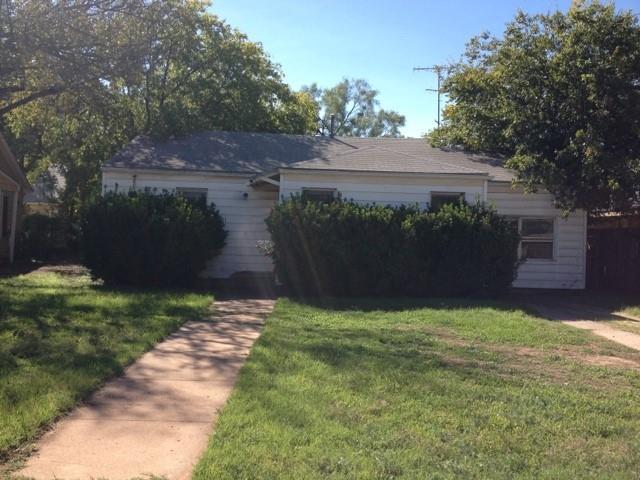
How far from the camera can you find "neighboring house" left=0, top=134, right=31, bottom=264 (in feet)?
67.3

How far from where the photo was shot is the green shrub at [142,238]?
14.1m

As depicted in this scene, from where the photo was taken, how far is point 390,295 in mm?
13938

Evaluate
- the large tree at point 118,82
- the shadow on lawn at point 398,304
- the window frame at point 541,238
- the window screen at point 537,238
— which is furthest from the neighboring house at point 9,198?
the window screen at point 537,238

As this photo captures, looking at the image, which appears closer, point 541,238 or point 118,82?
point 541,238

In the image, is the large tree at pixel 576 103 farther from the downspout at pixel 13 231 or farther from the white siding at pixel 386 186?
the downspout at pixel 13 231

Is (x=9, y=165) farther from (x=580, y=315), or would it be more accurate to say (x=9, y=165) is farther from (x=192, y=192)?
(x=580, y=315)

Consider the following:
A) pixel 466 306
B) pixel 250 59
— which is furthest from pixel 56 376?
pixel 250 59

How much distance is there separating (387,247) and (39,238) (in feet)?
45.3

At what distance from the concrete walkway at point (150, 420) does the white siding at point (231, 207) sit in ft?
26.6

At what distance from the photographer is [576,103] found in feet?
48.8

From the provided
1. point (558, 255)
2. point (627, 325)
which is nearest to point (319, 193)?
point (558, 255)

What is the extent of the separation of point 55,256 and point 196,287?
401 inches

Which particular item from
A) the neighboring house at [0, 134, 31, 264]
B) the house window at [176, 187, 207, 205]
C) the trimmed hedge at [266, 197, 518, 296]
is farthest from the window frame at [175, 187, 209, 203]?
the neighboring house at [0, 134, 31, 264]

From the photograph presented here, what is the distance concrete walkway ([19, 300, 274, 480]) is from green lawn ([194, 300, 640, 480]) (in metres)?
0.22
